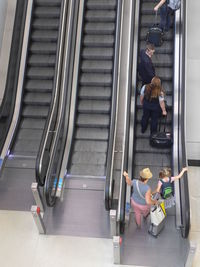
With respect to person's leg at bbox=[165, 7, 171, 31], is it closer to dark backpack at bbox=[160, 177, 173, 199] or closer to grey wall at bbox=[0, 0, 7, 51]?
dark backpack at bbox=[160, 177, 173, 199]

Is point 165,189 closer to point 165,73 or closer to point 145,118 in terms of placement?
point 145,118

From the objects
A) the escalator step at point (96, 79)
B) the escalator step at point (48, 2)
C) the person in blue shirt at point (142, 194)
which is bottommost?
the person in blue shirt at point (142, 194)

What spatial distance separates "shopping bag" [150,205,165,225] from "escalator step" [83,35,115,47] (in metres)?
4.47

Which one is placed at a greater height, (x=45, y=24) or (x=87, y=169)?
(x=45, y=24)

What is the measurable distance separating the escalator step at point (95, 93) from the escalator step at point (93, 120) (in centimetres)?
43

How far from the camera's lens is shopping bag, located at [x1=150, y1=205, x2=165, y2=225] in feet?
22.2

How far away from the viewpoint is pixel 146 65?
7812 millimetres

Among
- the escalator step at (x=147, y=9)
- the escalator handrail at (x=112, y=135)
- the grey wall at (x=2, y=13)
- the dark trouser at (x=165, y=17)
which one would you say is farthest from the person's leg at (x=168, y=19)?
the grey wall at (x=2, y=13)

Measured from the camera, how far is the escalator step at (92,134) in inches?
346

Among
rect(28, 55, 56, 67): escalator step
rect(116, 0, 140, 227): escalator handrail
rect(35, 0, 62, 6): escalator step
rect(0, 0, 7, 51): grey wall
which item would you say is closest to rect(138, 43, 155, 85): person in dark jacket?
rect(116, 0, 140, 227): escalator handrail

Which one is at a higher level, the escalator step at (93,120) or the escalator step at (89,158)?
the escalator step at (93,120)

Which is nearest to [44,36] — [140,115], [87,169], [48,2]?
[48,2]

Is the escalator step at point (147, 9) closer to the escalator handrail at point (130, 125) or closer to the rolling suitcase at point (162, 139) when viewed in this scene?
the escalator handrail at point (130, 125)

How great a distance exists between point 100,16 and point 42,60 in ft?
6.08
